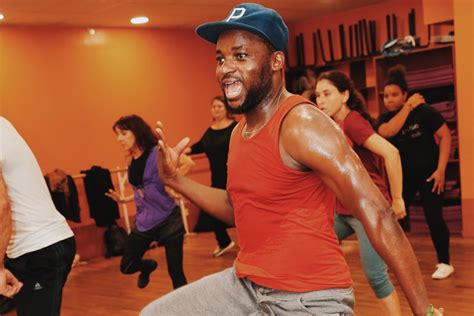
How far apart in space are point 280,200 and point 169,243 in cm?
289

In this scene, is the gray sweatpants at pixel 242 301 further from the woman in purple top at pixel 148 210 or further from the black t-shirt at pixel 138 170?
the black t-shirt at pixel 138 170

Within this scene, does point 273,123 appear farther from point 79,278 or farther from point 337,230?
point 79,278

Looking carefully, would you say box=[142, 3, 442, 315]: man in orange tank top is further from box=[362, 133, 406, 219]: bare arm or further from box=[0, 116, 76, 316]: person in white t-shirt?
box=[362, 133, 406, 219]: bare arm

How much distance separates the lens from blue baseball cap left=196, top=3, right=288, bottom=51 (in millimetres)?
2012

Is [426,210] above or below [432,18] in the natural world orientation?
below

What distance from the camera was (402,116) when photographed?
5.85 m

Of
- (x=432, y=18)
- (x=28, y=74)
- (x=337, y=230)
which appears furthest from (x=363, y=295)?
(x=28, y=74)

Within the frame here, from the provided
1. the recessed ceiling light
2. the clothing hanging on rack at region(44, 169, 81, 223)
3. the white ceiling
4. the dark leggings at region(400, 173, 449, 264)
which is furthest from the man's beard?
the recessed ceiling light

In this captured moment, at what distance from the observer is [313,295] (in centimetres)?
194

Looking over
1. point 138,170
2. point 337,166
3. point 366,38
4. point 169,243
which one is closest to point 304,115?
point 337,166

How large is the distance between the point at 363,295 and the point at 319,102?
5.79 feet

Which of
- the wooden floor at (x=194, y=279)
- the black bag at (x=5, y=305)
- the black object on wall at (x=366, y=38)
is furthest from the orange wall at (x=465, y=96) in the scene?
the black bag at (x=5, y=305)

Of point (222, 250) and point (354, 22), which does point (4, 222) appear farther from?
point (354, 22)

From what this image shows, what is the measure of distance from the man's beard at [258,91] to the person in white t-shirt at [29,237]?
979mm
